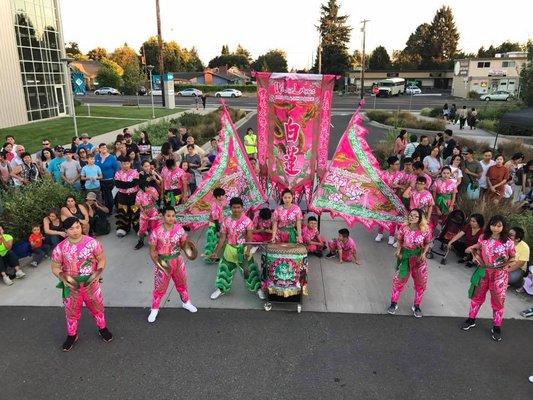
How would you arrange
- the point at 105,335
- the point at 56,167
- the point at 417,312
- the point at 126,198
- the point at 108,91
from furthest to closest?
the point at 108,91, the point at 56,167, the point at 126,198, the point at 417,312, the point at 105,335

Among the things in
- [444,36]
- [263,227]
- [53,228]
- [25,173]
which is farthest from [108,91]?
[444,36]

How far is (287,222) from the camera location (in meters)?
6.53

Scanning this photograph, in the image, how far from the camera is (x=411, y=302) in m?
6.20

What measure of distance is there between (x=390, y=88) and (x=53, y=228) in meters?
50.5

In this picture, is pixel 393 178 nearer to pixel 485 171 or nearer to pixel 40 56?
pixel 485 171

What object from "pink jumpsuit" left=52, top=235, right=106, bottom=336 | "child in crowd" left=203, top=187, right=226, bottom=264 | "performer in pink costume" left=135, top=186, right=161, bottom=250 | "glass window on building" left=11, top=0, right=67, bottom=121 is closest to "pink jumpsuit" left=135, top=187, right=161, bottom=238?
"performer in pink costume" left=135, top=186, right=161, bottom=250

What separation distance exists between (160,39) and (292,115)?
28.1 meters

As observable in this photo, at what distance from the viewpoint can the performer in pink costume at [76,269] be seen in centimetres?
473

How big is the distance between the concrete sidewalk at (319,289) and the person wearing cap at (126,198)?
90 centimetres

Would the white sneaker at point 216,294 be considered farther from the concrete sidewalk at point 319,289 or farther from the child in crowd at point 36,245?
the child in crowd at point 36,245

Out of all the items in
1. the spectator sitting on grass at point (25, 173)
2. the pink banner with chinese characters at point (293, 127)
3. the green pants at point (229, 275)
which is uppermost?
the pink banner with chinese characters at point (293, 127)

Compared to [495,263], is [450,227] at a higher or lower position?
lower

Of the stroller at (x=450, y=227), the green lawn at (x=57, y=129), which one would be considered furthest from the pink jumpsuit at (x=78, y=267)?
the green lawn at (x=57, y=129)

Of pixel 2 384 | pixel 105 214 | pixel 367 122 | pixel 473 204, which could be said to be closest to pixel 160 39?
pixel 367 122
